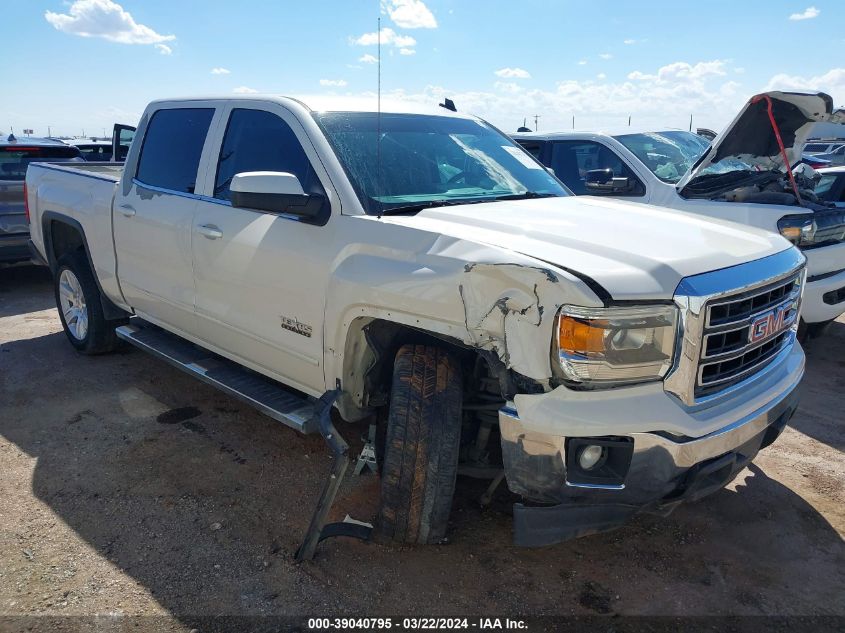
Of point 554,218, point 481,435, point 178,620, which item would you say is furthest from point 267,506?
point 554,218

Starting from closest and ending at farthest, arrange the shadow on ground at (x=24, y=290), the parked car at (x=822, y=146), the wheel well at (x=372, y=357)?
the wheel well at (x=372, y=357)
the shadow on ground at (x=24, y=290)
the parked car at (x=822, y=146)

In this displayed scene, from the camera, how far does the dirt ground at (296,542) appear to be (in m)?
2.71

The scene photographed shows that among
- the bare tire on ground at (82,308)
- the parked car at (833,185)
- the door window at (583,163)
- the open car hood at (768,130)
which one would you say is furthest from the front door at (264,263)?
the parked car at (833,185)

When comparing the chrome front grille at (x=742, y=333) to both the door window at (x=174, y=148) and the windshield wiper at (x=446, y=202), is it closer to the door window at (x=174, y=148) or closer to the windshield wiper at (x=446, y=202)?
the windshield wiper at (x=446, y=202)

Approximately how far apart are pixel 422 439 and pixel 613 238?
1149 mm

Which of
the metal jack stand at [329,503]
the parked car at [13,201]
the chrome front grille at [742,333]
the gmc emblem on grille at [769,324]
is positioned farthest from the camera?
the parked car at [13,201]

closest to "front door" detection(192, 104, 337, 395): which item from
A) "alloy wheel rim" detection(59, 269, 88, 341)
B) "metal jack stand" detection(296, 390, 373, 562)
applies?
"metal jack stand" detection(296, 390, 373, 562)

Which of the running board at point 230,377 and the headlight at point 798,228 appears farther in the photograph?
the headlight at point 798,228

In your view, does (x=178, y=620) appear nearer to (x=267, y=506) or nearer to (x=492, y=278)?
(x=267, y=506)

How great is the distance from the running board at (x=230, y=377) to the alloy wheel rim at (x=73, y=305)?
2.74 feet

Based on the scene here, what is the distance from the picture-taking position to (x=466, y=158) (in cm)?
381

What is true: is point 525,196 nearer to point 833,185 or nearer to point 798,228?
point 798,228

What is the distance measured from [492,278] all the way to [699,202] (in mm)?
4201

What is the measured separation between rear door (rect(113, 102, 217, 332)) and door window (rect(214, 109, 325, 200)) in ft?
0.81
